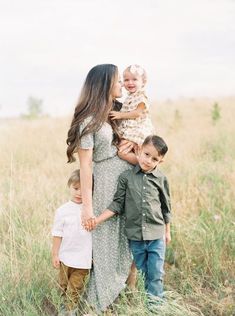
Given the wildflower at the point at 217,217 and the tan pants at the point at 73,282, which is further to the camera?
the wildflower at the point at 217,217

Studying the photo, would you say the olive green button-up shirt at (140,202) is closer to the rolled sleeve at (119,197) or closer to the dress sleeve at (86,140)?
the rolled sleeve at (119,197)

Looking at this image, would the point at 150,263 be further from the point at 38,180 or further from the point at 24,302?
the point at 38,180

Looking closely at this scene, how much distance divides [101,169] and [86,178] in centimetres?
20

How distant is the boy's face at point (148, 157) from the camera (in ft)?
11.8

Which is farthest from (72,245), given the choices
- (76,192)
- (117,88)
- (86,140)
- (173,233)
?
(173,233)

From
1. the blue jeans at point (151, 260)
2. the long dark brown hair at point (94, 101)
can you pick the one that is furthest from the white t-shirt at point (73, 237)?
the long dark brown hair at point (94, 101)

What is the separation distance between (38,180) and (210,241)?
2.82 m

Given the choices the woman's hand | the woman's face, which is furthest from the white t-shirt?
the woman's face

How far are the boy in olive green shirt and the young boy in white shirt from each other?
250 mm

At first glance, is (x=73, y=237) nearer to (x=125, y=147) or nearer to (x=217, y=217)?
(x=125, y=147)

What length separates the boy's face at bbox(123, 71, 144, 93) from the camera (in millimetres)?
3827

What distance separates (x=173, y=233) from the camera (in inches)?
192

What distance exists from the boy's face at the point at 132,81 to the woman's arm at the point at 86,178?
24.4 inches

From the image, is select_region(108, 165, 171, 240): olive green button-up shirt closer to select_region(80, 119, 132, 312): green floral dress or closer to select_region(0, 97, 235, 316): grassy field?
select_region(80, 119, 132, 312): green floral dress
